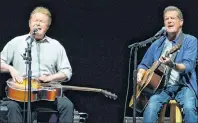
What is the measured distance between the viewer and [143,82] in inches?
288

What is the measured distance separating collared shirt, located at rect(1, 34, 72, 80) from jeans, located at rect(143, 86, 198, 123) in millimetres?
1047

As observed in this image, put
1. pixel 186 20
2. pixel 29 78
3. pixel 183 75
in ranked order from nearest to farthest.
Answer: pixel 29 78 → pixel 183 75 → pixel 186 20

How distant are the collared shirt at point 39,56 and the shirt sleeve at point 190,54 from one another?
1365 mm

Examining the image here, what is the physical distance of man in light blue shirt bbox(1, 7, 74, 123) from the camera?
7203 millimetres

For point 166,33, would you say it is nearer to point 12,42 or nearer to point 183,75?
point 183,75

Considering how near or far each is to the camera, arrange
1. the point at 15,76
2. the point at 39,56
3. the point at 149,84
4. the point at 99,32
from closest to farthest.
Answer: the point at 15,76
the point at 149,84
the point at 39,56
the point at 99,32

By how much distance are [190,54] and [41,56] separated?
67.7 inches

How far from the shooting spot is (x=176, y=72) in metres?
7.24

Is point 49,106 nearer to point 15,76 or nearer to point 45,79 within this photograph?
point 45,79

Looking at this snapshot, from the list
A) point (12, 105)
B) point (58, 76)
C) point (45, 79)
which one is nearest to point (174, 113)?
point (58, 76)

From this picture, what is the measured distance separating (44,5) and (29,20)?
1.44ft

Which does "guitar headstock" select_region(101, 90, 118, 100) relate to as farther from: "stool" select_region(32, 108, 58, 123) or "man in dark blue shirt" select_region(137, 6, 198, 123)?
"stool" select_region(32, 108, 58, 123)

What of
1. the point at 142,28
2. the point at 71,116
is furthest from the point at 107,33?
the point at 71,116

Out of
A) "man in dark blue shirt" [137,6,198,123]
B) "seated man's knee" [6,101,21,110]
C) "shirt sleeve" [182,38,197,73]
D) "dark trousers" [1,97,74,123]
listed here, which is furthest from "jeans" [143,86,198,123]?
"seated man's knee" [6,101,21,110]
